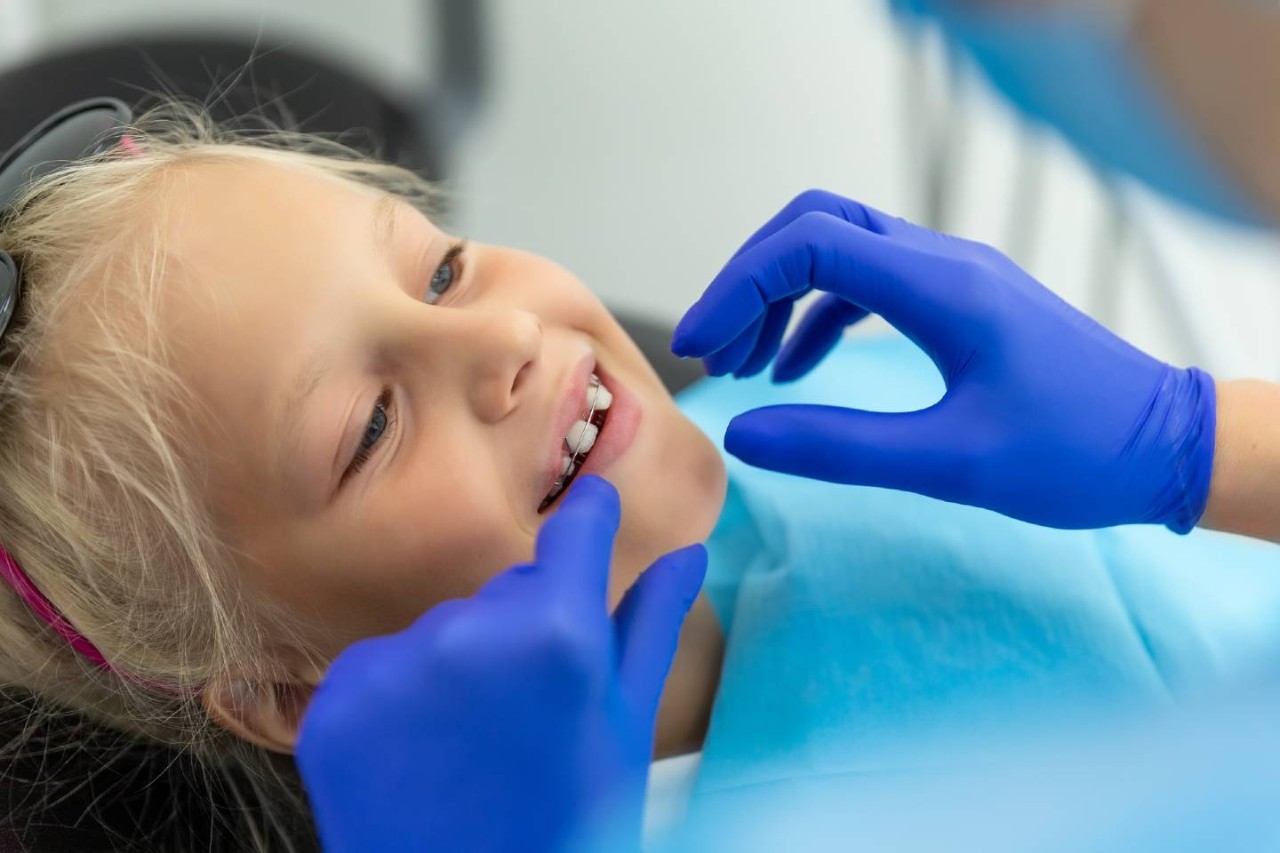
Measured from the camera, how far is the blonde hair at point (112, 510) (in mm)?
720

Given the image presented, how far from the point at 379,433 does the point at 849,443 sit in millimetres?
301

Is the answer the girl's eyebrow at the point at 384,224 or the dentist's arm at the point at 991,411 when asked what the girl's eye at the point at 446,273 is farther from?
the dentist's arm at the point at 991,411

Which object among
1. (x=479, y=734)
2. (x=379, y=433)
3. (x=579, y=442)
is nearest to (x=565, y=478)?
(x=579, y=442)

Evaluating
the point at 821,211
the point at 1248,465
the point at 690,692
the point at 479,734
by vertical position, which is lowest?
the point at 690,692

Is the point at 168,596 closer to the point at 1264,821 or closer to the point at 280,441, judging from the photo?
the point at 280,441

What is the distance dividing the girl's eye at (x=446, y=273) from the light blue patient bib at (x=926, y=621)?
348 mm

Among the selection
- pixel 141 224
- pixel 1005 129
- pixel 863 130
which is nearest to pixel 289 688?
pixel 141 224

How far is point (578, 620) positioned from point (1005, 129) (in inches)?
38.3

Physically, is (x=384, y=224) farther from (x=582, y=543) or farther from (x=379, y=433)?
(x=582, y=543)

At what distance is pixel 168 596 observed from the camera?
0.76 metres

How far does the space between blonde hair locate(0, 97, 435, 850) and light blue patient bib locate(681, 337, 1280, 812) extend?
0.34m

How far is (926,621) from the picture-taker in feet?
2.77

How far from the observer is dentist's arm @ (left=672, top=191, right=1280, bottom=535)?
0.73 meters

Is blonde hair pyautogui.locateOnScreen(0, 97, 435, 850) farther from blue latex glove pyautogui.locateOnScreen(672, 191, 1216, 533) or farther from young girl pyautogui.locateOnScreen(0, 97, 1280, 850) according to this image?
blue latex glove pyautogui.locateOnScreen(672, 191, 1216, 533)
